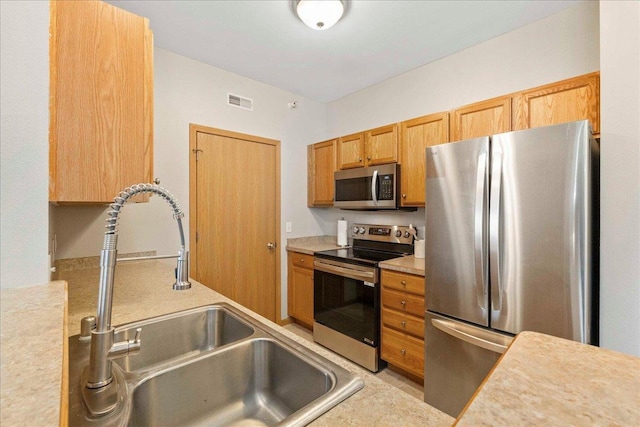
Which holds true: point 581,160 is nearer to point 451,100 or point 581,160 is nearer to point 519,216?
point 519,216

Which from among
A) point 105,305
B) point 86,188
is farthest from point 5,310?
point 86,188

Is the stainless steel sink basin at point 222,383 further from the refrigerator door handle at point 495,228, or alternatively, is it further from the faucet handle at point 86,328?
the refrigerator door handle at point 495,228

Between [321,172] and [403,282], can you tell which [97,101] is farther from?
[321,172]

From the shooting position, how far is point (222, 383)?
0.91m

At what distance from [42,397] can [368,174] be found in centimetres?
269

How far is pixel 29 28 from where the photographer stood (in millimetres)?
871

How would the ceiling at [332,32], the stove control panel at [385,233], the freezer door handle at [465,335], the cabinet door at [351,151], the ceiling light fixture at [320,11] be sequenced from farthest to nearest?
the cabinet door at [351,151] → the stove control panel at [385,233] → the ceiling at [332,32] → the ceiling light fixture at [320,11] → the freezer door handle at [465,335]

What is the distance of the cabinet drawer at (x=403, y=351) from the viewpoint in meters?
2.10

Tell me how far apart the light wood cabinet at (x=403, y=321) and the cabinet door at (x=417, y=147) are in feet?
2.41

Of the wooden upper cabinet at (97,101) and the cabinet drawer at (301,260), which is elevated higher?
the wooden upper cabinet at (97,101)

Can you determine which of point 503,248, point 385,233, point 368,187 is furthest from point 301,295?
point 503,248

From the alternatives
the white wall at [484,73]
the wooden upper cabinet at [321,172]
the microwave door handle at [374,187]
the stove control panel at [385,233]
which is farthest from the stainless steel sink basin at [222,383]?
the wooden upper cabinet at [321,172]

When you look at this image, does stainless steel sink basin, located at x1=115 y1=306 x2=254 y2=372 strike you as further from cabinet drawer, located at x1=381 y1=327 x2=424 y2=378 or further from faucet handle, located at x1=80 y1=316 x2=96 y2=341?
cabinet drawer, located at x1=381 y1=327 x2=424 y2=378

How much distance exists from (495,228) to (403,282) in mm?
799
